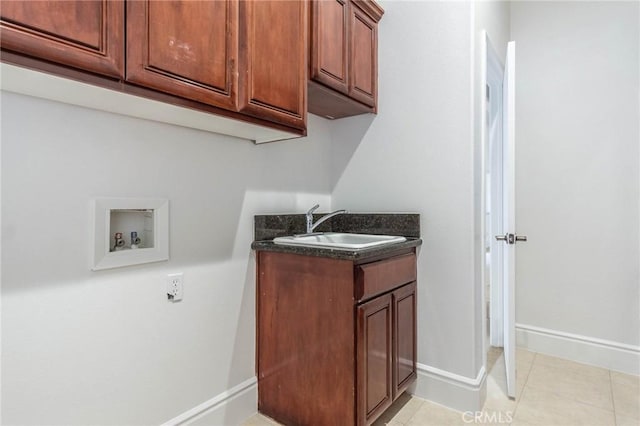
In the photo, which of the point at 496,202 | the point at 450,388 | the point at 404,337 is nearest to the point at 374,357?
the point at 404,337

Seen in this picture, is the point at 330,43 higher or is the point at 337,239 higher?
the point at 330,43

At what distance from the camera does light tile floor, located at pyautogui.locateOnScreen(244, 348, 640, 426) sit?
1.70m

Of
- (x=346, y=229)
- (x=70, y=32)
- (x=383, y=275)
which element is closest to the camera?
(x=70, y=32)

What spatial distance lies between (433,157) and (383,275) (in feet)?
2.47

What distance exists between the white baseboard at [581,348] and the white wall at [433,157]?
3.36ft

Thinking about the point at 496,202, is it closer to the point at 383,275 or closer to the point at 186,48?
the point at 383,275

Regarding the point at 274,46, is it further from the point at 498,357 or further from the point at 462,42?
the point at 498,357

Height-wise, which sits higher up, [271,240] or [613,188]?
[613,188]

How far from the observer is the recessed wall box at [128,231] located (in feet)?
3.99

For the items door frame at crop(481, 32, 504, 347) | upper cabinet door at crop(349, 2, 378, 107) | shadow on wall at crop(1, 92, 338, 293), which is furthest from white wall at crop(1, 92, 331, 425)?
door frame at crop(481, 32, 504, 347)

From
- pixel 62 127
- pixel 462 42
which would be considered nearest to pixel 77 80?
pixel 62 127

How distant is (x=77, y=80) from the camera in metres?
0.93

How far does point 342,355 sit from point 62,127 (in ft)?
4.37

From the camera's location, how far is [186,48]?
3.70 feet
